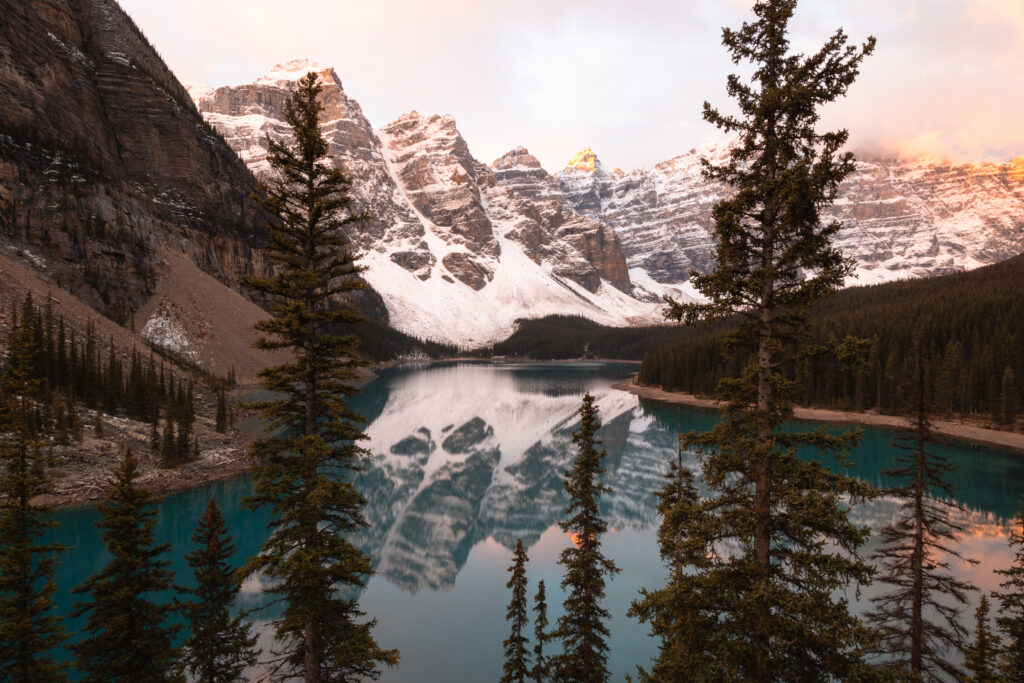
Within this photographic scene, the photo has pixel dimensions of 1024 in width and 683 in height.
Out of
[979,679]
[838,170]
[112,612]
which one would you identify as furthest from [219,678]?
[838,170]

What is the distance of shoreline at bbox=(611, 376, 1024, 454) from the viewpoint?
189 feet

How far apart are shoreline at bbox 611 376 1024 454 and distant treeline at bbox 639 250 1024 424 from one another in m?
2.56

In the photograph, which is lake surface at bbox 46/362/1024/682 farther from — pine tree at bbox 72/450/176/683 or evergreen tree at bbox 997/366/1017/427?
evergreen tree at bbox 997/366/1017/427

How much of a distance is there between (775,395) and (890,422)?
78.3m

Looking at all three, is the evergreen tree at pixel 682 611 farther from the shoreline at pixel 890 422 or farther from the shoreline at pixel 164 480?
the shoreline at pixel 890 422

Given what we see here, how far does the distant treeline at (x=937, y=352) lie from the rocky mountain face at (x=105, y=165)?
96.5m

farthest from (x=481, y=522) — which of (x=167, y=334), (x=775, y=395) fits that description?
(x=167, y=334)

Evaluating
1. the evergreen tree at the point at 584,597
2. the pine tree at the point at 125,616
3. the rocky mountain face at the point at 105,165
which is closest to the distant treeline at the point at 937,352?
the evergreen tree at the point at 584,597

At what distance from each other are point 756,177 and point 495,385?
127m

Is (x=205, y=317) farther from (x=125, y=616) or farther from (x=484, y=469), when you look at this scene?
(x=125, y=616)

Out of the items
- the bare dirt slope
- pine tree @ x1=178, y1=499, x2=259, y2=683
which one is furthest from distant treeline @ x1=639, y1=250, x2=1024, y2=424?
the bare dirt slope

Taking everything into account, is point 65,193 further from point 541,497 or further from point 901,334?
point 901,334

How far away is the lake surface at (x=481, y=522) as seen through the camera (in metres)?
23.4

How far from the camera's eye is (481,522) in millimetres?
40812
